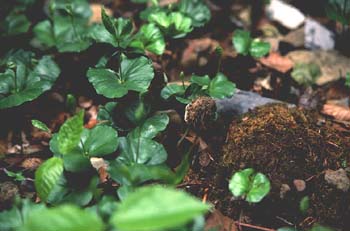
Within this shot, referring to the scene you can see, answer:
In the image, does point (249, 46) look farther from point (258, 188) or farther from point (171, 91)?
point (258, 188)

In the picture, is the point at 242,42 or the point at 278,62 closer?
the point at 242,42

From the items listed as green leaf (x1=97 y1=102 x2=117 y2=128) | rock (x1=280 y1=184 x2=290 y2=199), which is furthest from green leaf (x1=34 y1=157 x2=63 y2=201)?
rock (x1=280 y1=184 x2=290 y2=199)

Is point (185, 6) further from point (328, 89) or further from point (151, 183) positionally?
point (151, 183)

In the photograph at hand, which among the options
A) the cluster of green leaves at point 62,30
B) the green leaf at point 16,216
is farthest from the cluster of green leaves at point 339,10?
the green leaf at point 16,216

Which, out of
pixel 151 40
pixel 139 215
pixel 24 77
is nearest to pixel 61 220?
pixel 139 215

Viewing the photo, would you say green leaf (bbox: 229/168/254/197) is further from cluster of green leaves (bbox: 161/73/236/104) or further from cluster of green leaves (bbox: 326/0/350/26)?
cluster of green leaves (bbox: 326/0/350/26)
